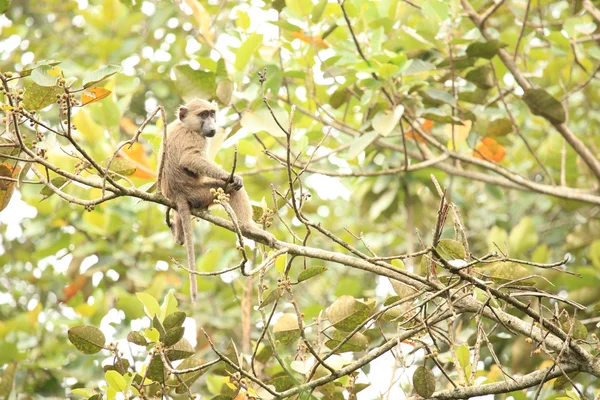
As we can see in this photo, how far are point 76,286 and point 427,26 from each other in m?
3.98

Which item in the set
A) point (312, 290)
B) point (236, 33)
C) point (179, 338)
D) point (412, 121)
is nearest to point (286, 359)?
point (179, 338)

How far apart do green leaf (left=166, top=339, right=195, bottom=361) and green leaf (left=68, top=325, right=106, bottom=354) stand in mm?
345

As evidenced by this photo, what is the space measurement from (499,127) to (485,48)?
0.94 m

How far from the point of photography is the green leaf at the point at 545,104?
17.7 ft

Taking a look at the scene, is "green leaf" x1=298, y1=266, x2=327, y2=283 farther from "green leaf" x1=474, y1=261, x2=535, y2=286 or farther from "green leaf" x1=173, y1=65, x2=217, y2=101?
"green leaf" x1=173, y1=65, x2=217, y2=101

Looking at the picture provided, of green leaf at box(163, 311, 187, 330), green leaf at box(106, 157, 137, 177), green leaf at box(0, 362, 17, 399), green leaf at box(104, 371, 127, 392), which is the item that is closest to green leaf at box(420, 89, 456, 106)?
green leaf at box(106, 157, 137, 177)

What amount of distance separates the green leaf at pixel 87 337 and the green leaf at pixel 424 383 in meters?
1.54

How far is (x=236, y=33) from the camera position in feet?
19.5

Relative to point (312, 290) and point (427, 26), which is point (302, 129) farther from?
point (312, 290)

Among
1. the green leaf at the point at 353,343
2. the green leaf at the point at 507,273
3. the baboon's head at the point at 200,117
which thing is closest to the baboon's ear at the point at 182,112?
the baboon's head at the point at 200,117

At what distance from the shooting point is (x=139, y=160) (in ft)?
20.4

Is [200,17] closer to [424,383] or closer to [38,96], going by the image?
[38,96]

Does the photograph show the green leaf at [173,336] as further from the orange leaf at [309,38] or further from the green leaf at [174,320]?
the orange leaf at [309,38]

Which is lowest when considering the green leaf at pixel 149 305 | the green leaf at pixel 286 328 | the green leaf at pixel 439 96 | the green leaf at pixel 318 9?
the green leaf at pixel 286 328
